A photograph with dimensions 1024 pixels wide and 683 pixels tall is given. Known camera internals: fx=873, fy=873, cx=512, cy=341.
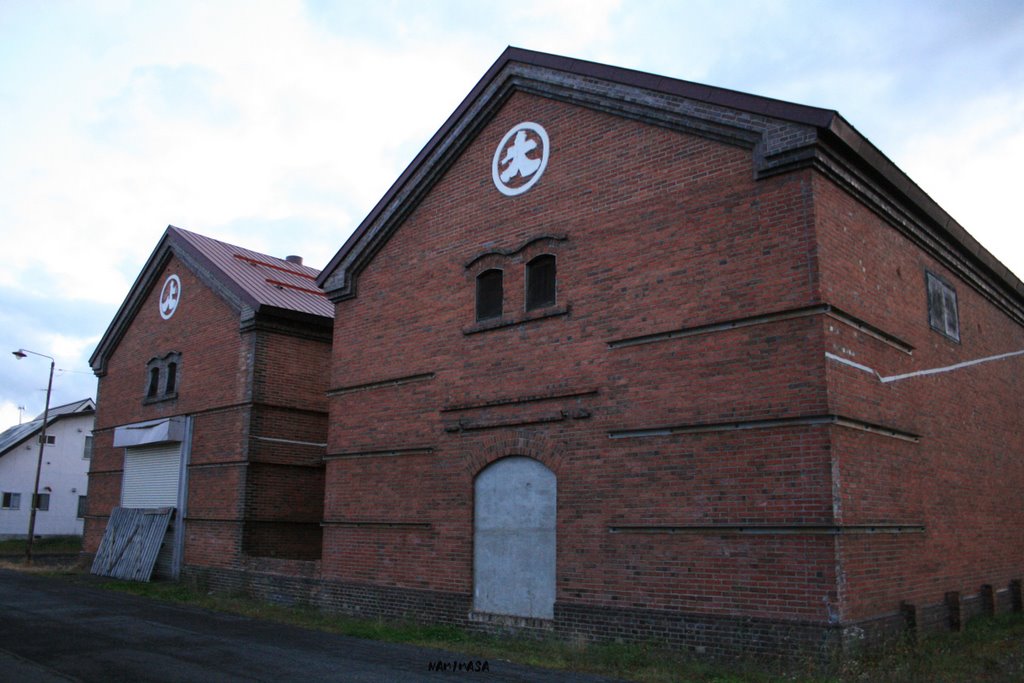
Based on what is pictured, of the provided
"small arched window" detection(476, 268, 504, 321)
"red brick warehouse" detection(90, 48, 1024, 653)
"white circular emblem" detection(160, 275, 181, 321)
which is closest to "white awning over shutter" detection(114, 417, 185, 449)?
"white circular emblem" detection(160, 275, 181, 321)

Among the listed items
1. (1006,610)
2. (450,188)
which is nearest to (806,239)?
(450,188)

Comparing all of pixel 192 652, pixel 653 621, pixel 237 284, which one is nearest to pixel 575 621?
pixel 653 621

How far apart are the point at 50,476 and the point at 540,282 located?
37630 millimetres

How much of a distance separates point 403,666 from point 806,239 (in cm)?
742

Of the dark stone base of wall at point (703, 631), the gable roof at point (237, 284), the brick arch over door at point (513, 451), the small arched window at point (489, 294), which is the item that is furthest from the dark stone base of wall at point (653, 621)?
the gable roof at point (237, 284)

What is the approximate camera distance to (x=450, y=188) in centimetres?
1625

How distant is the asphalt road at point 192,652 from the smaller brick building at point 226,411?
3747 millimetres

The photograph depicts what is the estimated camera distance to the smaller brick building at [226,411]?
2002 centimetres

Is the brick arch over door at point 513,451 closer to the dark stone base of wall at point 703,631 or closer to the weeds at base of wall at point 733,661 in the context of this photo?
the dark stone base of wall at point 703,631

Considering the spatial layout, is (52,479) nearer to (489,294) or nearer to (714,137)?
(489,294)

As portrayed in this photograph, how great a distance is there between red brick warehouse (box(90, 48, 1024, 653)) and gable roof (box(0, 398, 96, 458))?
3053cm

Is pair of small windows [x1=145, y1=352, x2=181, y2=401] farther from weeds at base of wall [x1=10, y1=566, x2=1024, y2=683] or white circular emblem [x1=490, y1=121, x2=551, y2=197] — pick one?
white circular emblem [x1=490, y1=121, x2=551, y2=197]

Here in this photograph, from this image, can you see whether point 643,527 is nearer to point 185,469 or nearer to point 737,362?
point 737,362

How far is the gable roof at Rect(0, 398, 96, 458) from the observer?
137 ft
